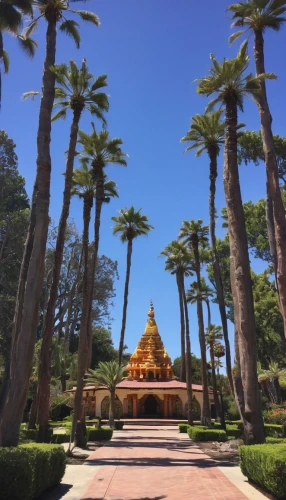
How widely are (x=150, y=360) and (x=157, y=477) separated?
140ft

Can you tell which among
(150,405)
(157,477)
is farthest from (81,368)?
(150,405)

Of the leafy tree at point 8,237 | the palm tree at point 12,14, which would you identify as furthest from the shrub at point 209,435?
the leafy tree at point 8,237

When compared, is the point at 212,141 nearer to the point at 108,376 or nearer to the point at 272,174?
the point at 272,174

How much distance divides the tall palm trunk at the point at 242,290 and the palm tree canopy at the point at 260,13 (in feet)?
13.4

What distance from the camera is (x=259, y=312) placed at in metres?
40.5

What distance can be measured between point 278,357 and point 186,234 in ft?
55.9

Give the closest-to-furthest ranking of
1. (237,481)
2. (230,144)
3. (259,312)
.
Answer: (237,481) < (230,144) < (259,312)

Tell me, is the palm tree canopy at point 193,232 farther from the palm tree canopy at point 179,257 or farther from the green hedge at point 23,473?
the green hedge at point 23,473

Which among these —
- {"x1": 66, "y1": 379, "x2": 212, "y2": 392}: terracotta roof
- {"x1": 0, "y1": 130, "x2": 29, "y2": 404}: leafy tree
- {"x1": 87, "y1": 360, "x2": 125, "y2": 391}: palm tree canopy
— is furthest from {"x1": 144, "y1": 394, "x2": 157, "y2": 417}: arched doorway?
{"x1": 87, "y1": 360, "x2": 125, "y2": 391}: palm tree canopy

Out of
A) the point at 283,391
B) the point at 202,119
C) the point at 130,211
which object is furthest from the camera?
the point at 283,391

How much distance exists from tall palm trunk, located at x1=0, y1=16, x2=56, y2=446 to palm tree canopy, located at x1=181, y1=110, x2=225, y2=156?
39.4 ft

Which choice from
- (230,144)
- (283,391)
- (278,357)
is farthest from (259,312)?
(230,144)

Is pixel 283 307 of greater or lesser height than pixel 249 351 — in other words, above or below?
above

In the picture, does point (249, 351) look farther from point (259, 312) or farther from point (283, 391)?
point (283, 391)
